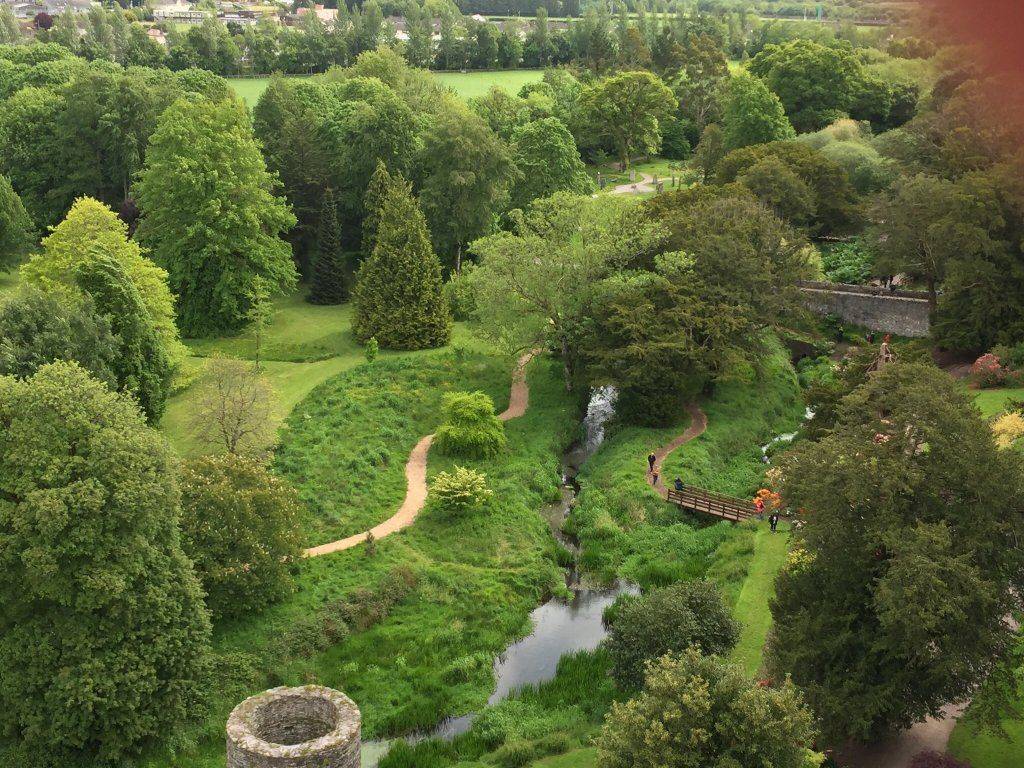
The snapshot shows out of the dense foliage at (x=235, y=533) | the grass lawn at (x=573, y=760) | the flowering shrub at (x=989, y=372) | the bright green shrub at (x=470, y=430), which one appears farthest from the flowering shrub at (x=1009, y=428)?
the dense foliage at (x=235, y=533)

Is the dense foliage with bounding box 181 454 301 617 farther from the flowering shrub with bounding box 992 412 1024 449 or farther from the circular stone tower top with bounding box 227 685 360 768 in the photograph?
the flowering shrub with bounding box 992 412 1024 449

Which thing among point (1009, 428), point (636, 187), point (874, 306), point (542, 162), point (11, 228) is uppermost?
point (542, 162)

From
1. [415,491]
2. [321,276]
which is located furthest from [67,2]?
[415,491]

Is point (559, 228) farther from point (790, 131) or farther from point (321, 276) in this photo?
point (790, 131)

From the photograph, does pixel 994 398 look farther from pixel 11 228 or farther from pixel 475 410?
pixel 11 228

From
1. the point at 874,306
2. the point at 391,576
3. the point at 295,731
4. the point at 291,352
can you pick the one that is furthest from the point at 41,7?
the point at 295,731

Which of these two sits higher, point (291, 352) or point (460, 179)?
point (460, 179)

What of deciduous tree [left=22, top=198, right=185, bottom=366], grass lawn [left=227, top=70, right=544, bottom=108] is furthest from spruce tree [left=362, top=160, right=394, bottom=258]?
grass lawn [left=227, top=70, right=544, bottom=108]
